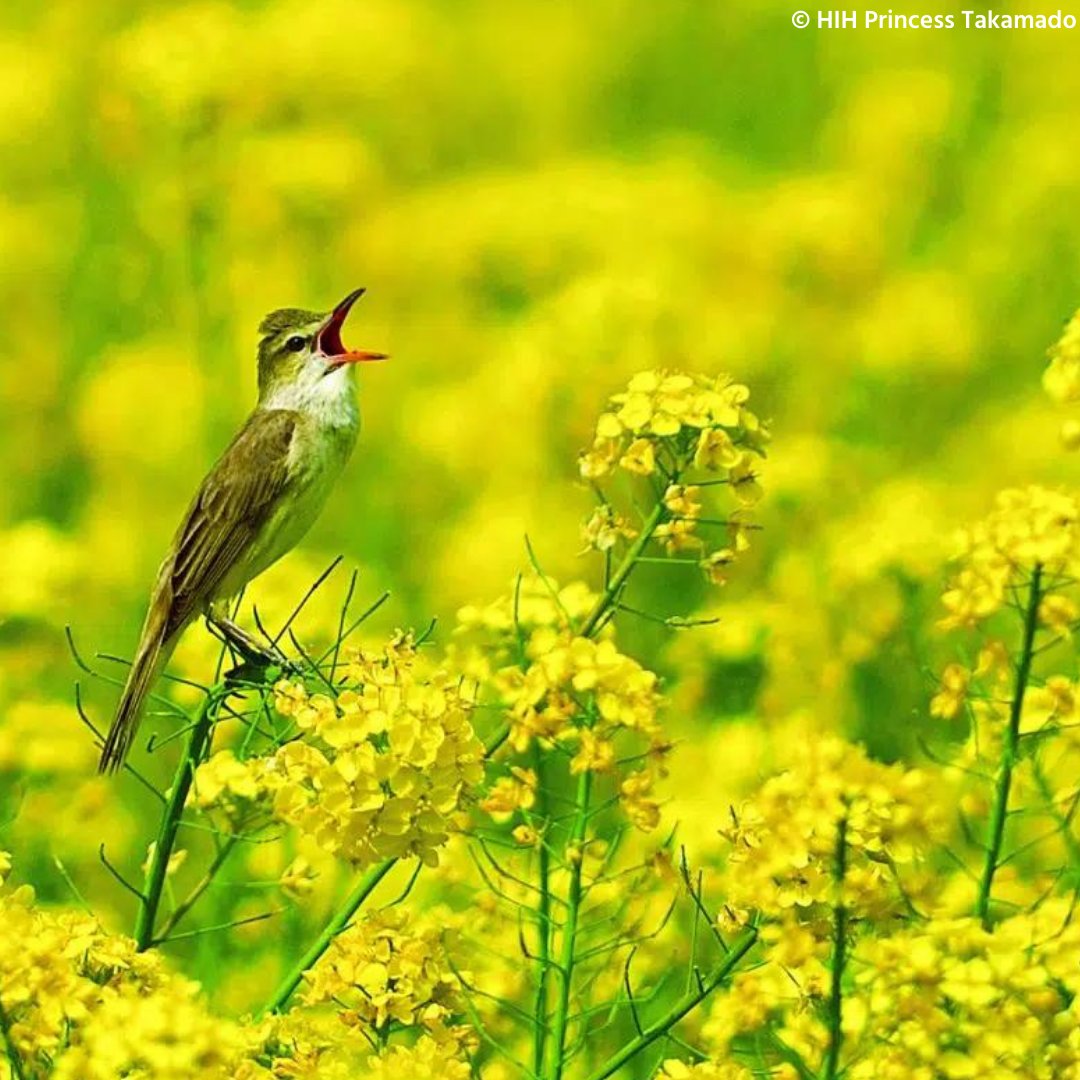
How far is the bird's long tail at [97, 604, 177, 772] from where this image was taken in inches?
150

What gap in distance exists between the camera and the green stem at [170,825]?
10.5 ft

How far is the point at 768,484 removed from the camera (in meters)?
5.98

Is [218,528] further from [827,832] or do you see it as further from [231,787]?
[827,832]

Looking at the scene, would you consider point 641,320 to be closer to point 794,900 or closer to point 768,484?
point 768,484

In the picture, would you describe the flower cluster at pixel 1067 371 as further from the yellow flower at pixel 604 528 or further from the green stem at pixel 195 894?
the green stem at pixel 195 894

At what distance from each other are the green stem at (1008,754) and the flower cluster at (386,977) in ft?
2.22

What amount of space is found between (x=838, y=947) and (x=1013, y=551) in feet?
2.19

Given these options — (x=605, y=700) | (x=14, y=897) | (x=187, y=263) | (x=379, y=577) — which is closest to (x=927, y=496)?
(x=379, y=577)

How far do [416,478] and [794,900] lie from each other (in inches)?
192

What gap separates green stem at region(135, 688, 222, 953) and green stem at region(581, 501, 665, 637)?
50cm

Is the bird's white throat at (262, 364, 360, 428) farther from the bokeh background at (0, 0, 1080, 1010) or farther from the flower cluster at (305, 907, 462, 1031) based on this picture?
the flower cluster at (305, 907, 462, 1031)

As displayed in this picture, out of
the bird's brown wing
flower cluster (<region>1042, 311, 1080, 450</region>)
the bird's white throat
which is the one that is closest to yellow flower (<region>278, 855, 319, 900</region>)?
the bird's brown wing

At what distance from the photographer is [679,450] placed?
10.8 ft

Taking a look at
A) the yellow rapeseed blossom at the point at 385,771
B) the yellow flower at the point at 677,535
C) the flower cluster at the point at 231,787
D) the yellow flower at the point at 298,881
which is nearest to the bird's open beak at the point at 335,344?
the yellow flower at the point at 298,881
